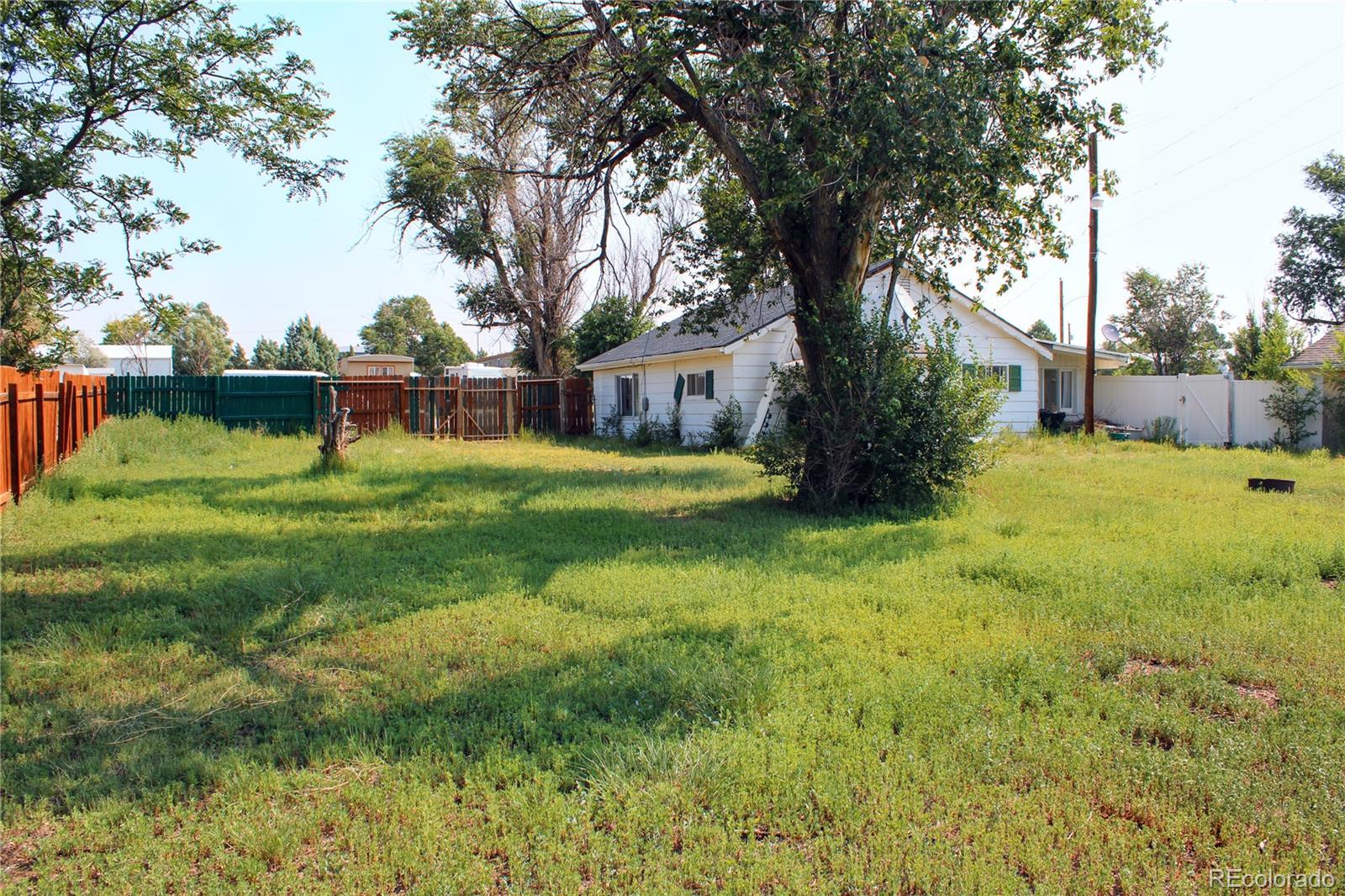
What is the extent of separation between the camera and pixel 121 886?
2.73 meters

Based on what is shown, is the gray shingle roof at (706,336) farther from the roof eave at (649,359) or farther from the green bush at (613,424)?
the green bush at (613,424)

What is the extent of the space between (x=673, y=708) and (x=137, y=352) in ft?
152

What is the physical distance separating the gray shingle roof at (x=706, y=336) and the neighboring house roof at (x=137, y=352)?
25301mm

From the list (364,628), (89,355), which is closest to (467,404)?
(364,628)

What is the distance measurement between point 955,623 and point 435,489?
7911mm

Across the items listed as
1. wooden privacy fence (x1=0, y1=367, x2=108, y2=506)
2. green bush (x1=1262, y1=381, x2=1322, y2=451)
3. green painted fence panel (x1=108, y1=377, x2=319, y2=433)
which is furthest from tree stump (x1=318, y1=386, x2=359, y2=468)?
green bush (x1=1262, y1=381, x2=1322, y2=451)

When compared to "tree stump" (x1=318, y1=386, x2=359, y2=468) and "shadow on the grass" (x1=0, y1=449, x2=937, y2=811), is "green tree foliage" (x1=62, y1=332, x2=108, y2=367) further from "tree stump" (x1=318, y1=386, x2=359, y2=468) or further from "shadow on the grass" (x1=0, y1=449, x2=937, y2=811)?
"shadow on the grass" (x1=0, y1=449, x2=937, y2=811)

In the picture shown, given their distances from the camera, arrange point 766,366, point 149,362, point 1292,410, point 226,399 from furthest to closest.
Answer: point 149,362, point 226,399, point 766,366, point 1292,410

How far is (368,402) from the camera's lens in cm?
2241

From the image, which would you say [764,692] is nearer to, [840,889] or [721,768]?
[721,768]

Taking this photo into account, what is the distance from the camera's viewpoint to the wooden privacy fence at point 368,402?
20.7 meters

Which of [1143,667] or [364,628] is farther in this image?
[364,628]

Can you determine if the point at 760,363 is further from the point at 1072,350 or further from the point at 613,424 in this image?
the point at 1072,350

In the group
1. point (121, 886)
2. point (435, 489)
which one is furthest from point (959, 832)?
point (435, 489)
